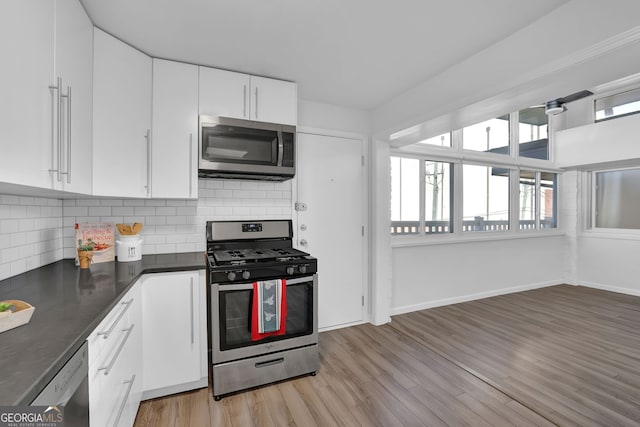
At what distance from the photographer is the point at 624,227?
464 centimetres

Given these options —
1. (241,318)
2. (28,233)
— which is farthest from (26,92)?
(241,318)

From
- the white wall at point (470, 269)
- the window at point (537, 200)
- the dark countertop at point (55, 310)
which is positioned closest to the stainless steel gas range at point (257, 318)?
the dark countertop at point (55, 310)

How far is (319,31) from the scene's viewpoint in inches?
73.4

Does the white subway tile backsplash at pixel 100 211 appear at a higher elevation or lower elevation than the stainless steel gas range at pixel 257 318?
higher

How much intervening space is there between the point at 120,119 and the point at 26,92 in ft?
2.93

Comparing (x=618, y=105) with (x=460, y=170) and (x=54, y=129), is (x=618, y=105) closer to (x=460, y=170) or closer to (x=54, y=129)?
(x=460, y=170)

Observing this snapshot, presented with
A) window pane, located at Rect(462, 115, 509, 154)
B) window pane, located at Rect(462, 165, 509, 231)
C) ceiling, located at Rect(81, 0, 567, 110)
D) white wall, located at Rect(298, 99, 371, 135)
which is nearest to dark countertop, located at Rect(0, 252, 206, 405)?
ceiling, located at Rect(81, 0, 567, 110)

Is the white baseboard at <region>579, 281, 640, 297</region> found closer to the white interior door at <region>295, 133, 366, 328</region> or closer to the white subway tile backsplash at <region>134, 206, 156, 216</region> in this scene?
the white interior door at <region>295, 133, 366, 328</region>

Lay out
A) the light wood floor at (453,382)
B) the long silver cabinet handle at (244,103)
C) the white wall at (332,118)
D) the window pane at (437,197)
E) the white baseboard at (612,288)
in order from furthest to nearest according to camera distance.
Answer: the white baseboard at (612,288) → the window pane at (437,197) → the white wall at (332,118) → the long silver cabinet handle at (244,103) → the light wood floor at (453,382)

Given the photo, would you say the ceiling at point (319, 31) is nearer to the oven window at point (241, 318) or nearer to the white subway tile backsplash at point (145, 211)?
the white subway tile backsplash at point (145, 211)

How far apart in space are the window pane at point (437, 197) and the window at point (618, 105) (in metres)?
2.95

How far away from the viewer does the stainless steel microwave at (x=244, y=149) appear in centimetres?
221

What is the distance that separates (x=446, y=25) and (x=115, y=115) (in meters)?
2.16

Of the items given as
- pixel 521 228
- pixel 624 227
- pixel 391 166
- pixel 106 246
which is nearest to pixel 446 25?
pixel 391 166
